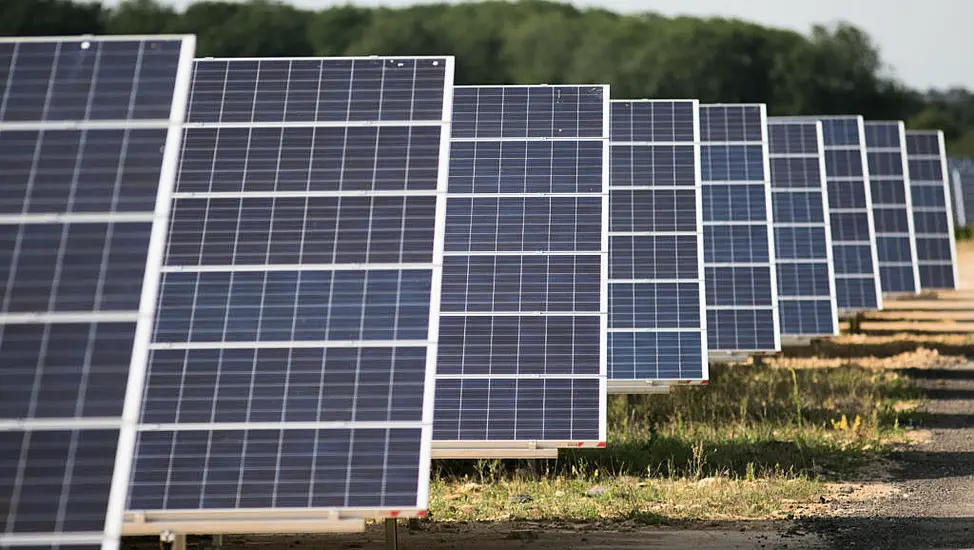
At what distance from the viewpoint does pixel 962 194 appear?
68.4 meters

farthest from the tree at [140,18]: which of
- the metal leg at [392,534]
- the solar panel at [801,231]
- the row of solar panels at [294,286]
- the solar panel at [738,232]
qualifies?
the metal leg at [392,534]

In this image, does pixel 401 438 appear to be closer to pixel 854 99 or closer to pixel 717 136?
pixel 717 136

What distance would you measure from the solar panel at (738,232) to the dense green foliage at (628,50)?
51.4 m

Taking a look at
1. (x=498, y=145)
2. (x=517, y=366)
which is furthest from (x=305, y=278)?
(x=498, y=145)

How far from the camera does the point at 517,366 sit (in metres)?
14.8

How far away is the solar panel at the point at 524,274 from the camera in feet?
47.0

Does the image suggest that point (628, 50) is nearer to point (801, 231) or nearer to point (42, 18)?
point (42, 18)

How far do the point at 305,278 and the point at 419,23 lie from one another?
73.5 meters

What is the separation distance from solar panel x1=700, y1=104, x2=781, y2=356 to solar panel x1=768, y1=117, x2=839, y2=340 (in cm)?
242

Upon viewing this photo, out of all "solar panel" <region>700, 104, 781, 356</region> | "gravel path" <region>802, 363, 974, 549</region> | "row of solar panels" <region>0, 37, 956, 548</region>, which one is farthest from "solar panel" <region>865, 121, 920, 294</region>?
"row of solar panels" <region>0, 37, 956, 548</region>

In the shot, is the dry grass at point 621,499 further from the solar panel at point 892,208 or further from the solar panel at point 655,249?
the solar panel at point 892,208

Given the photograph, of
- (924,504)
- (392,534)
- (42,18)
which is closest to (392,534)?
(392,534)

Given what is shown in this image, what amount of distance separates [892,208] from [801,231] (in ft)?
33.3

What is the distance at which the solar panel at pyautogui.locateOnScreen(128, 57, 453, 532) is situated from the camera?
34.1 ft
